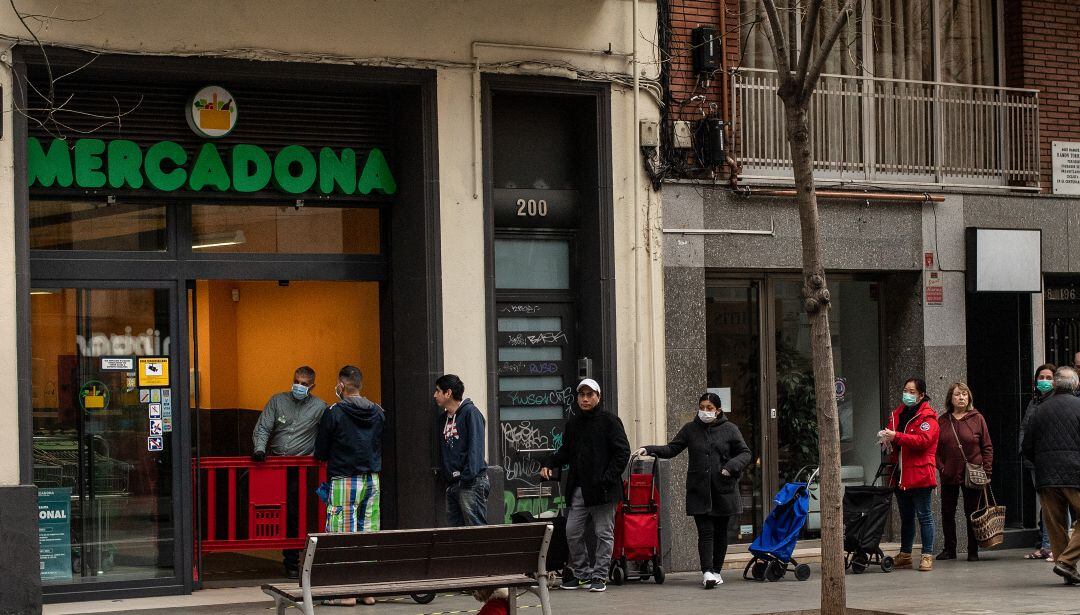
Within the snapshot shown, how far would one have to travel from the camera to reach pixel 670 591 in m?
12.7

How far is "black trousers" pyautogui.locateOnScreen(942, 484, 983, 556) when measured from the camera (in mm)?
15055

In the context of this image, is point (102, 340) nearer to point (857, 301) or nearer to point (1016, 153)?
point (857, 301)

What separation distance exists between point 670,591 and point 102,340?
5233 millimetres

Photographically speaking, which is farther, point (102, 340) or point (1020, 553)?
point (1020, 553)

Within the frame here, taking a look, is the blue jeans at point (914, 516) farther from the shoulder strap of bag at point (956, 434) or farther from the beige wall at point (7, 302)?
the beige wall at point (7, 302)

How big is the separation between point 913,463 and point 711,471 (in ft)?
7.77

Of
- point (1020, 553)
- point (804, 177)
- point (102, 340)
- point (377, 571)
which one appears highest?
point (804, 177)

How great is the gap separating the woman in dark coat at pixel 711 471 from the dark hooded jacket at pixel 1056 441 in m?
2.62

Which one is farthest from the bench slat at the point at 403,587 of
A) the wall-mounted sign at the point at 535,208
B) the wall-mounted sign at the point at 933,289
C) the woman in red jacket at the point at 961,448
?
the wall-mounted sign at the point at 933,289

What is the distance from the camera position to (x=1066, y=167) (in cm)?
1677

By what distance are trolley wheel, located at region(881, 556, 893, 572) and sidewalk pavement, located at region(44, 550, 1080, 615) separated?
366 mm

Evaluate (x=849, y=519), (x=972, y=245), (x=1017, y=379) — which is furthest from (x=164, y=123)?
(x=1017, y=379)

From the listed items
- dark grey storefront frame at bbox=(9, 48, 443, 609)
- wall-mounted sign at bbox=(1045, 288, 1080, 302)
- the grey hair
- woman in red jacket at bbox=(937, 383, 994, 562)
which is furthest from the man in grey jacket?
wall-mounted sign at bbox=(1045, 288, 1080, 302)

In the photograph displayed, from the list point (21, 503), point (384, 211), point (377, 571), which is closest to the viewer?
point (377, 571)
